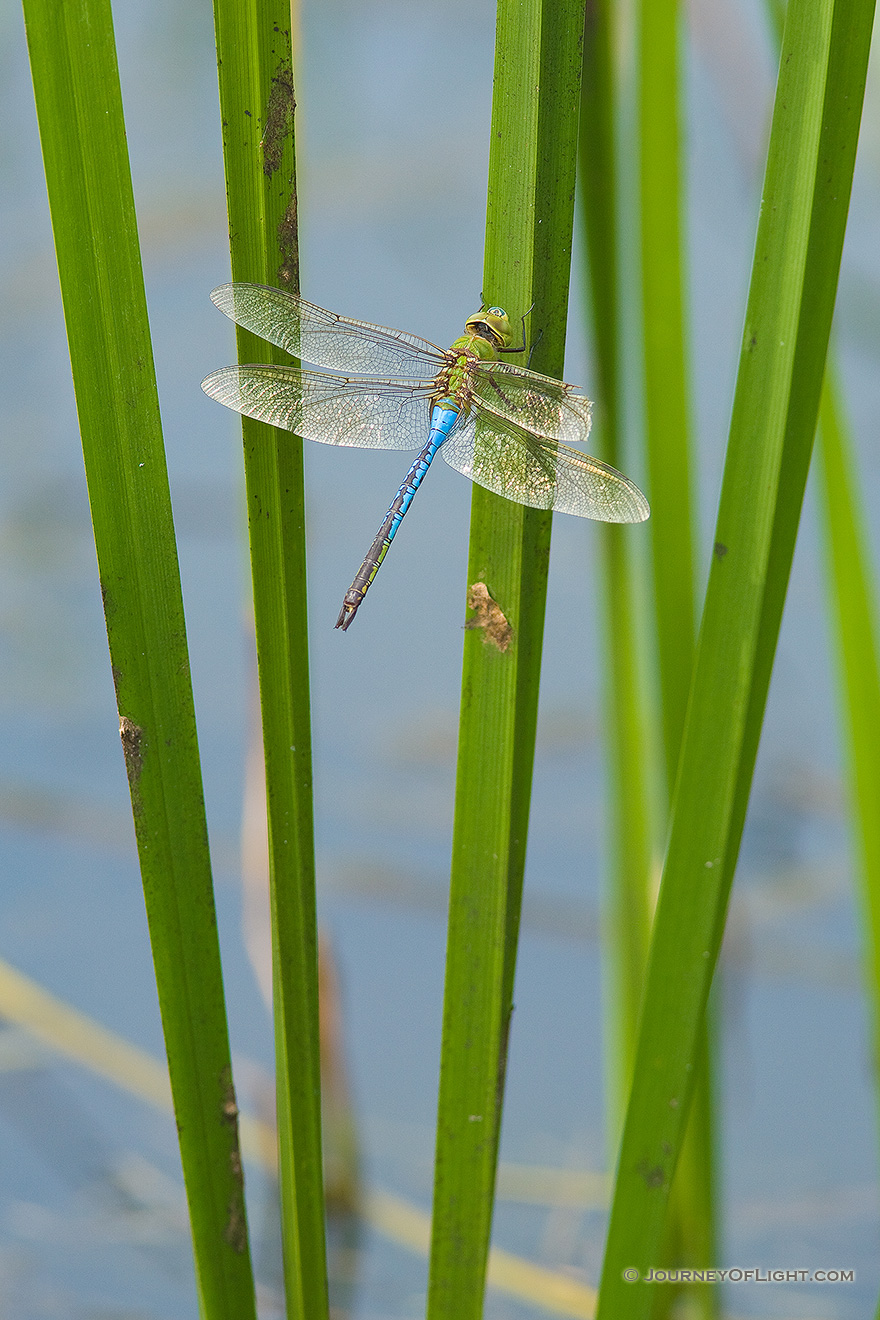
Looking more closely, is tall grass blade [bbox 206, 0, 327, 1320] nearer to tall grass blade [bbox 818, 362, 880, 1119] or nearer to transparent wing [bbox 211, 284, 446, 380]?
transparent wing [bbox 211, 284, 446, 380]

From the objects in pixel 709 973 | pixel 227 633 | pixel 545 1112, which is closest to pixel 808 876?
pixel 545 1112

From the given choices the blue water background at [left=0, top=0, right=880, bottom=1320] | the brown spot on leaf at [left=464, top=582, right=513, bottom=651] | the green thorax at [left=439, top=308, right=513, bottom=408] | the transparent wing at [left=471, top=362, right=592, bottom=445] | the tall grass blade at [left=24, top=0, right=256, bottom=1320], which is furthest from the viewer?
the blue water background at [left=0, top=0, right=880, bottom=1320]

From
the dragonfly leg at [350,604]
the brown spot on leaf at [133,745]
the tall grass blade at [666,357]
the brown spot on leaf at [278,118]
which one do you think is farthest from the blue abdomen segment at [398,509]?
the brown spot on leaf at [278,118]

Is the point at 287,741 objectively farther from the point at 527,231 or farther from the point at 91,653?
the point at 91,653

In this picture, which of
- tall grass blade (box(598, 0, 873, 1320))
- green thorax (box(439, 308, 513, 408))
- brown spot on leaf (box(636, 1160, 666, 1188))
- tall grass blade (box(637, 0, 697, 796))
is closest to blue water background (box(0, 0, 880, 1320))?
tall grass blade (box(637, 0, 697, 796))

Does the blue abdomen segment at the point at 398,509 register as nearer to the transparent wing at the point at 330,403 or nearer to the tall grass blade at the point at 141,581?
the transparent wing at the point at 330,403

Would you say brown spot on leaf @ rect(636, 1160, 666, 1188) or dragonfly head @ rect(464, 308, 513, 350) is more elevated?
dragonfly head @ rect(464, 308, 513, 350)
